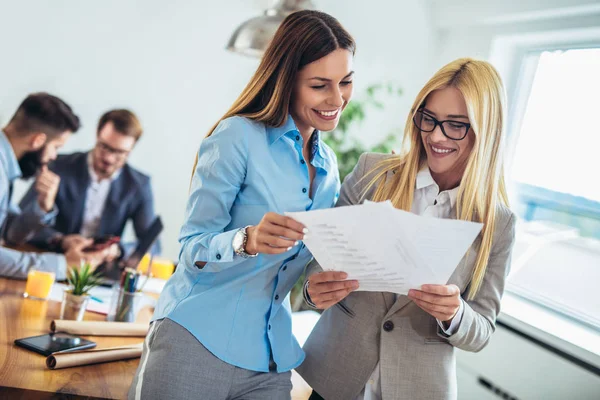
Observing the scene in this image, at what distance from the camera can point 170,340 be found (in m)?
1.36

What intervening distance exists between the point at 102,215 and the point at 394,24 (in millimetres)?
2117

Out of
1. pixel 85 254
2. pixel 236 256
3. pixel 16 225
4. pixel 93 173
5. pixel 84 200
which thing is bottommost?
pixel 85 254

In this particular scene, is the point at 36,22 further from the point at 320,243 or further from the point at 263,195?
the point at 320,243

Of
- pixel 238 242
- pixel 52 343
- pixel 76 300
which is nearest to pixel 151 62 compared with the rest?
pixel 76 300

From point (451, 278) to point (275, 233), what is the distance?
0.54m

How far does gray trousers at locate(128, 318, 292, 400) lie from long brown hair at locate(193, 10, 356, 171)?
1.31 feet

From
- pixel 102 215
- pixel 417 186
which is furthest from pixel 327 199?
pixel 102 215

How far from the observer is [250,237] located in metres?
1.26

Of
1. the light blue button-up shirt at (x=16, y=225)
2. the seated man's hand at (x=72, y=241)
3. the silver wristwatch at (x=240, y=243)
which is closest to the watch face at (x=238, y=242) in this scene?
the silver wristwatch at (x=240, y=243)

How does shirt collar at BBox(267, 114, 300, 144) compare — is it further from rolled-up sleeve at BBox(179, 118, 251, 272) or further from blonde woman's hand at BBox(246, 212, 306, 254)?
blonde woman's hand at BBox(246, 212, 306, 254)

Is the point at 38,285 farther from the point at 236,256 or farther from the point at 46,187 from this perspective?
the point at 236,256

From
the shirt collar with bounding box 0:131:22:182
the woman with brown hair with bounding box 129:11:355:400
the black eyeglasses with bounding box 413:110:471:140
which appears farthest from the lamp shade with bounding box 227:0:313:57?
the shirt collar with bounding box 0:131:22:182

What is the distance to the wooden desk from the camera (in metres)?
1.51

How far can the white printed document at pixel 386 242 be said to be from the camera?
115 cm
